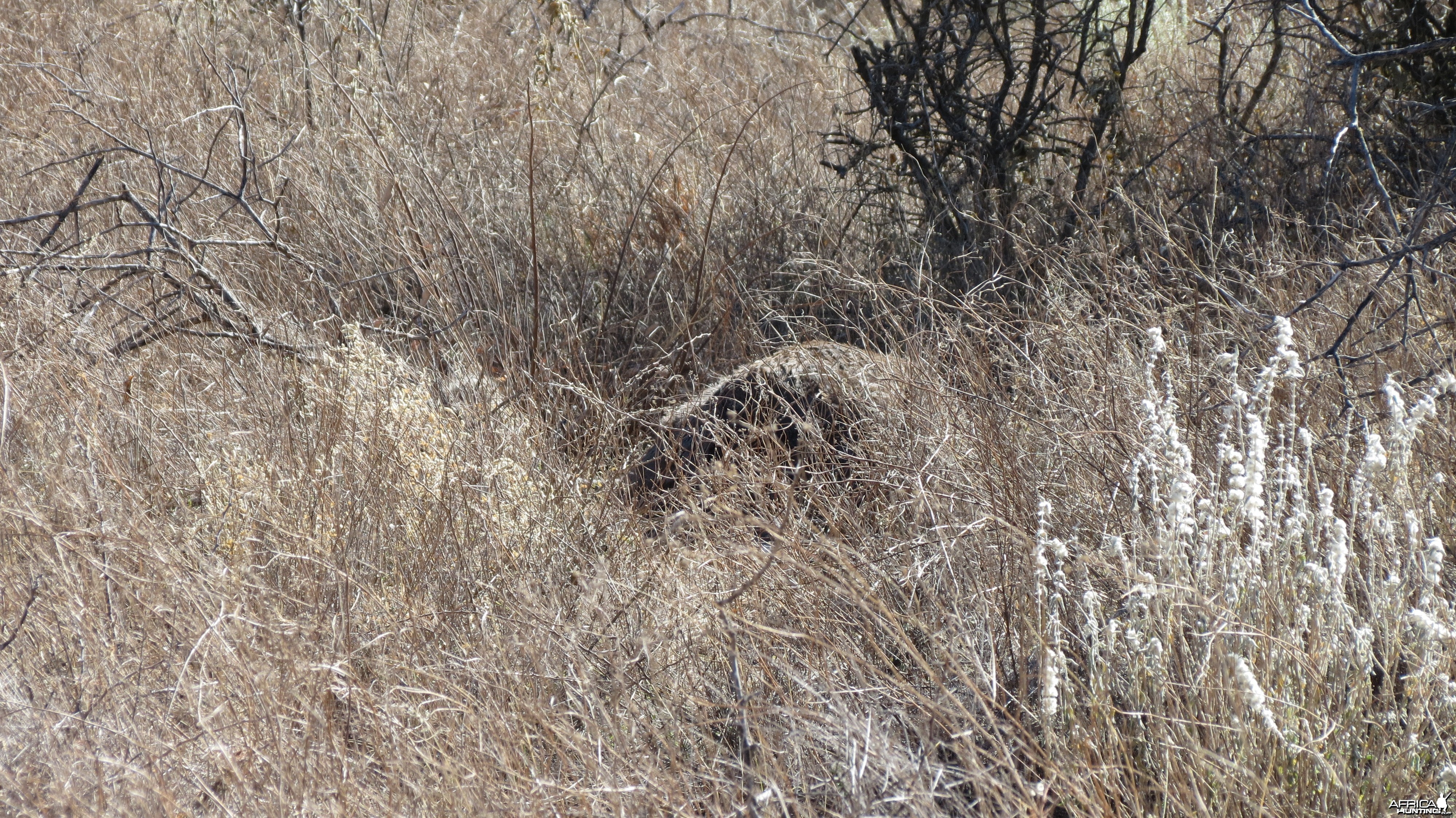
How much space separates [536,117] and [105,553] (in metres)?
3.97

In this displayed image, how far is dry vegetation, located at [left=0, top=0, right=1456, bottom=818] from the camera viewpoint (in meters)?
1.65

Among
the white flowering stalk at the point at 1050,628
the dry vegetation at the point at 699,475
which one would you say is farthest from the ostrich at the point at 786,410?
the white flowering stalk at the point at 1050,628

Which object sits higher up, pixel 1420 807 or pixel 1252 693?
pixel 1252 693

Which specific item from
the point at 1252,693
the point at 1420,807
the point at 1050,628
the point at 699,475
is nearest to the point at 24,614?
the point at 699,475

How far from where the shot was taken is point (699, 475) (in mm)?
2898

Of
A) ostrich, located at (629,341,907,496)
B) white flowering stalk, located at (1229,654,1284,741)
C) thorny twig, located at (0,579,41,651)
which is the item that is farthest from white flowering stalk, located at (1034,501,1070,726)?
thorny twig, located at (0,579,41,651)

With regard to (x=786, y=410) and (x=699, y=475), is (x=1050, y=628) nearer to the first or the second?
(x=699, y=475)

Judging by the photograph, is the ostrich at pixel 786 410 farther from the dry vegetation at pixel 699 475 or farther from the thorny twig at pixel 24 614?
the thorny twig at pixel 24 614

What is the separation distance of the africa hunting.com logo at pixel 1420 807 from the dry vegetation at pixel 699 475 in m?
0.02

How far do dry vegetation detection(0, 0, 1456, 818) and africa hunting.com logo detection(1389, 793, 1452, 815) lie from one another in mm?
22

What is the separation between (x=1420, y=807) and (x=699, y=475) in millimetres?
1792

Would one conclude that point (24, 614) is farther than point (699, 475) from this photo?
No

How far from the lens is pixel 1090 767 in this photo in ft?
5.27

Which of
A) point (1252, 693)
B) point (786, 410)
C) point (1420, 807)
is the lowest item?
point (1420, 807)
